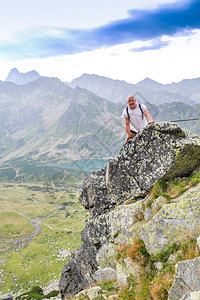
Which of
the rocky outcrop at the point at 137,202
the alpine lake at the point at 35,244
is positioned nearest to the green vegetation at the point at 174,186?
the rocky outcrop at the point at 137,202

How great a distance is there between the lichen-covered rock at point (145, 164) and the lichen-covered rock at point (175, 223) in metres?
2.97

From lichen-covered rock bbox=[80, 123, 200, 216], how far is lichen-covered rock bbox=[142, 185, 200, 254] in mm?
2969

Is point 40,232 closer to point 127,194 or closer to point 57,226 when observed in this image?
point 57,226

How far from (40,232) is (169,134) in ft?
500

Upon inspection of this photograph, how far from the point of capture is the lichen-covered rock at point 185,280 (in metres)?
8.44

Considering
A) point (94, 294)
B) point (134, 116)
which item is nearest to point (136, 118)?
point (134, 116)

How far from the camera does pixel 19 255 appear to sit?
373 feet

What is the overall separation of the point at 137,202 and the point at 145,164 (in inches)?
127

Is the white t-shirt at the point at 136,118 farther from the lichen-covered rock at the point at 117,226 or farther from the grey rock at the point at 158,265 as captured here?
the grey rock at the point at 158,265

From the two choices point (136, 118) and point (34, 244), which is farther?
point (34, 244)

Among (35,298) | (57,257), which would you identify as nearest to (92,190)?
(35,298)

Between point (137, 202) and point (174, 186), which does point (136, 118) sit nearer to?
point (174, 186)

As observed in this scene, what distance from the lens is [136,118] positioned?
1666 centimetres

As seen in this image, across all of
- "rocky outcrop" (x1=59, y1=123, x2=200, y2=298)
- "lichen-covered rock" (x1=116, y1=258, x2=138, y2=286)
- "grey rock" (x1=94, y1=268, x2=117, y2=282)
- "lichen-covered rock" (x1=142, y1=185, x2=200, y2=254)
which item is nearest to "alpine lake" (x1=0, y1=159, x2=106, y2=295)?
"rocky outcrop" (x1=59, y1=123, x2=200, y2=298)
